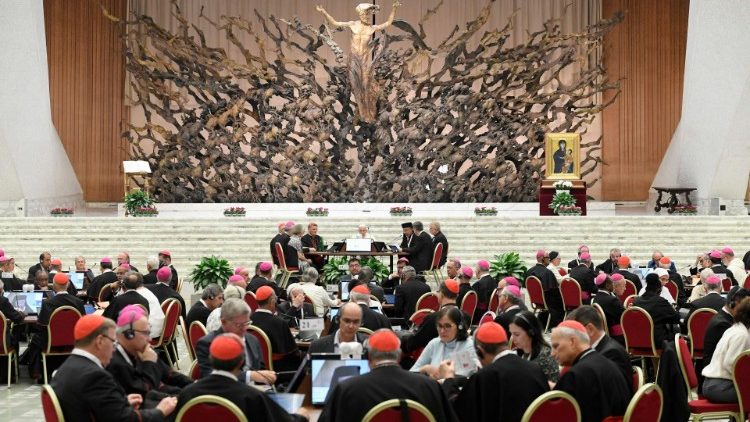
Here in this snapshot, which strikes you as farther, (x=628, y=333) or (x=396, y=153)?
(x=396, y=153)

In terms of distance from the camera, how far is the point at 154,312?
902 cm

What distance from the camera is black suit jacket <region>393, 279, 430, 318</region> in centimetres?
955

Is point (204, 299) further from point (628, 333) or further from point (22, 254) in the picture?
point (22, 254)

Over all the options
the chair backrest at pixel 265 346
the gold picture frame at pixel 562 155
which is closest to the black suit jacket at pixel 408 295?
the chair backrest at pixel 265 346

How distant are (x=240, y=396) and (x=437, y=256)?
37.0 ft

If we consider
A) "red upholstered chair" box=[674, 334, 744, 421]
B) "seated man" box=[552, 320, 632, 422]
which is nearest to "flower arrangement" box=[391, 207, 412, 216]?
"red upholstered chair" box=[674, 334, 744, 421]

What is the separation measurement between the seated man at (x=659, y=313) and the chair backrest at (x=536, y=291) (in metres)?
3.21

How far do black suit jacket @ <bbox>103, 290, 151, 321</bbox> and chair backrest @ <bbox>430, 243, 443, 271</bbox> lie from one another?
7256 mm

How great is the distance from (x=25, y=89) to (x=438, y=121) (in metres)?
9.12

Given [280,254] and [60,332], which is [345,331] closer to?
[60,332]

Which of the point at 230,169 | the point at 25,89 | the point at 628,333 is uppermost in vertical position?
the point at 25,89

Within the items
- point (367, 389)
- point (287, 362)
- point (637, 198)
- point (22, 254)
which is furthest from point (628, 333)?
point (637, 198)

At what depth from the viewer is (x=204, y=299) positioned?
7.83 meters

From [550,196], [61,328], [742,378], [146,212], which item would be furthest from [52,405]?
[550,196]
